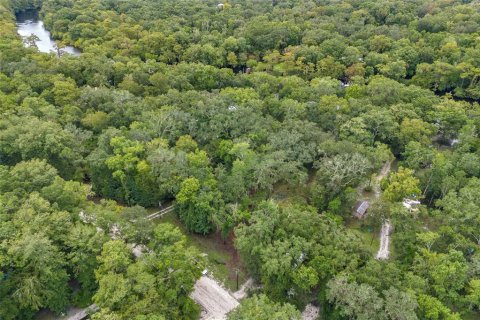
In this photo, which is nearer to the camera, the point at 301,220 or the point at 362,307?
the point at 362,307

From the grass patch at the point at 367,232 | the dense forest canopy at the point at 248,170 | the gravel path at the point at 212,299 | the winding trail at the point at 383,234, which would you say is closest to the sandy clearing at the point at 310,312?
the dense forest canopy at the point at 248,170

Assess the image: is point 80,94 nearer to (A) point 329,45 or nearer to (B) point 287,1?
(A) point 329,45

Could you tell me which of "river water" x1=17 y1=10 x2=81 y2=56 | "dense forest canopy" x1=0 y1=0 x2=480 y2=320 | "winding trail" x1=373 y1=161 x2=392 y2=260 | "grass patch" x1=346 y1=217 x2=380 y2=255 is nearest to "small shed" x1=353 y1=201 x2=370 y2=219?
"grass patch" x1=346 y1=217 x2=380 y2=255

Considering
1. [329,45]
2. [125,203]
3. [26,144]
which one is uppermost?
[329,45]

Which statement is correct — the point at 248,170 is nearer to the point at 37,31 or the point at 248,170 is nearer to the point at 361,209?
the point at 361,209

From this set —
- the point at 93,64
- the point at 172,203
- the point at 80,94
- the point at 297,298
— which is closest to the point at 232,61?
the point at 93,64

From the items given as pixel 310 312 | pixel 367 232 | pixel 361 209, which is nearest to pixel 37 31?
pixel 361 209
